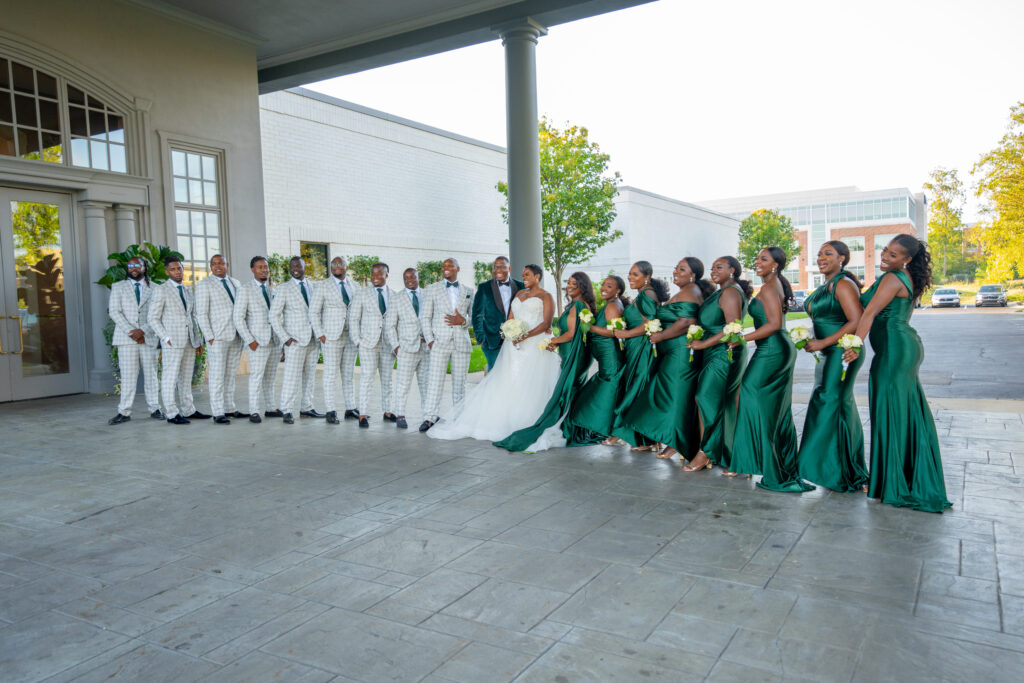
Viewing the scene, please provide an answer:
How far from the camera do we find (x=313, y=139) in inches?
781

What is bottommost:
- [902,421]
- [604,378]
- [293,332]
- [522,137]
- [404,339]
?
[902,421]

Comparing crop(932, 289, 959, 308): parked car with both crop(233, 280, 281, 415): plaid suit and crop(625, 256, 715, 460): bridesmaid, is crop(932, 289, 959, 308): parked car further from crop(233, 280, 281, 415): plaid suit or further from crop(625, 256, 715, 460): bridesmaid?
crop(233, 280, 281, 415): plaid suit

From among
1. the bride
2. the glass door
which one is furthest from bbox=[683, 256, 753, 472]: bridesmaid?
the glass door

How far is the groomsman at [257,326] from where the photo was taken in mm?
8797

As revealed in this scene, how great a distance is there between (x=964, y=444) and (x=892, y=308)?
2.74 m

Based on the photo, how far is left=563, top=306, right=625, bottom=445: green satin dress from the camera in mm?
6980

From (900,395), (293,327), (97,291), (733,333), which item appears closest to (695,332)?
(733,333)

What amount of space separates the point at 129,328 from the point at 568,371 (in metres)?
5.48

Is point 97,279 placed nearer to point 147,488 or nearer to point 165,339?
point 165,339

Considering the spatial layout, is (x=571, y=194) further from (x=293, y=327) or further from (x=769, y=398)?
(x=769, y=398)

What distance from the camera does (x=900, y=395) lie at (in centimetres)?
501

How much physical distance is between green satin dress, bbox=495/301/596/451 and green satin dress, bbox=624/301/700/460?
86 cm

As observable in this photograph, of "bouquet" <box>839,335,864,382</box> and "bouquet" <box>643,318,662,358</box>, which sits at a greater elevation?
"bouquet" <box>643,318,662,358</box>

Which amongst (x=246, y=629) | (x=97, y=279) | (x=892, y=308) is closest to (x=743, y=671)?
(x=246, y=629)
